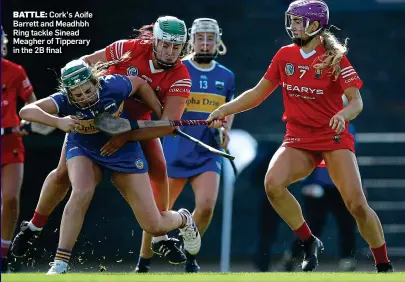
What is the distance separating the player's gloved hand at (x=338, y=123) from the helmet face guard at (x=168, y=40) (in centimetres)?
118

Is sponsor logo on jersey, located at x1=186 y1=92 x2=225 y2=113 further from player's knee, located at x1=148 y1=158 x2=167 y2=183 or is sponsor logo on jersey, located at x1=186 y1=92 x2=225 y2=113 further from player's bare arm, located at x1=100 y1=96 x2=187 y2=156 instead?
player's bare arm, located at x1=100 y1=96 x2=187 y2=156

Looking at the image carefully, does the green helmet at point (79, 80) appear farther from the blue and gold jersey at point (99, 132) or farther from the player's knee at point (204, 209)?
the player's knee at point (204, 209)

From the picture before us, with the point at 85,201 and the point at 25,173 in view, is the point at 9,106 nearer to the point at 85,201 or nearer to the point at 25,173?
the point at 25,173

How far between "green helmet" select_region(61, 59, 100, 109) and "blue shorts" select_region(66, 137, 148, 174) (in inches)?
11.7

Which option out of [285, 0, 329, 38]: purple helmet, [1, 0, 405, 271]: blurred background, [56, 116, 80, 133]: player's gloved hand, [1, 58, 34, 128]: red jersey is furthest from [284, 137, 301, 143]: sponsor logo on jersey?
[1, 0, 405, 271]: blurred background

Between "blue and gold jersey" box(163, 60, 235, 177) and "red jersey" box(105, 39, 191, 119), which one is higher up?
"red jersey" box(105, 39, 191, 119)

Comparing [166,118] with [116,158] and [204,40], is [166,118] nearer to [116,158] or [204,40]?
[116,158]

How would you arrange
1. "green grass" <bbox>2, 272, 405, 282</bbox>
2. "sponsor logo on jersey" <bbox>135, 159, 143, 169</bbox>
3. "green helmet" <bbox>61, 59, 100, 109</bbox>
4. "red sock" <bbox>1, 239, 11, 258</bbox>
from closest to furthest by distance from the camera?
"green grass" <bbox>2, 272, 405, 282</bbox>, "green helmet" <bbox>61, 59, 100, 109</bbox>, "sponsor logo on jersey" <bbox>135, 159, 143, 169</bbox>, "red sock" <bbox>1, 239, 11, 258</bbox>

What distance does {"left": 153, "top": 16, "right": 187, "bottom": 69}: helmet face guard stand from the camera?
24.6 ft

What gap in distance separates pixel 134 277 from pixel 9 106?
333 cm

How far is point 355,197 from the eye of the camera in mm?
7340

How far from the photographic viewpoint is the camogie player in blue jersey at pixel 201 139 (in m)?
8.62

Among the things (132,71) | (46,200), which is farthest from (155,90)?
(46,200)

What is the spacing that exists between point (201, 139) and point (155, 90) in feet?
4.00
